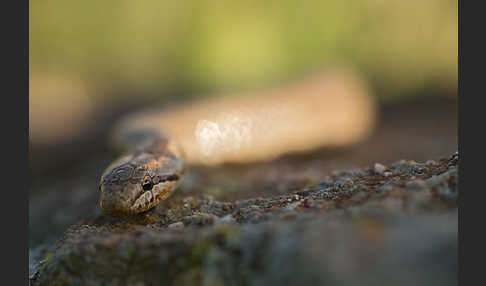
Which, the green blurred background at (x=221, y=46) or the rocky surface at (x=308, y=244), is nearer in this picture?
the rocky surface at (x=308, y=244)

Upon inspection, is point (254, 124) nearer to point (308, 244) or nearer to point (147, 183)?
point (147, 183)

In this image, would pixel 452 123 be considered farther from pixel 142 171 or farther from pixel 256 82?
pixel 142 171

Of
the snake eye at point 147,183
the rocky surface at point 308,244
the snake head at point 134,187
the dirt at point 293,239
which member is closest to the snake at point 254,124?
the snake head at point 134,187

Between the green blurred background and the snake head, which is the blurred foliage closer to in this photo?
the green blurred background

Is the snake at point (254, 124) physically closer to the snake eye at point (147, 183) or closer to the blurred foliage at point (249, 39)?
the snake eye at point (147, 183)

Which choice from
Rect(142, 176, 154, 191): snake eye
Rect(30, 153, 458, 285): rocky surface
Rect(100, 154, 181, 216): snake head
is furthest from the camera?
Rect(142, 176, 154, 191): snake eye

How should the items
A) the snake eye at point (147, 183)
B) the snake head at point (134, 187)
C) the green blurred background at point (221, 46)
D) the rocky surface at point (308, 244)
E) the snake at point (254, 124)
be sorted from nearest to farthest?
the rocky surface at point (308, 244), the snake head at point (134, 187), the snake eye at point (147, 183), the snake at point (254, 124), the green blurred background at point (221, 46)

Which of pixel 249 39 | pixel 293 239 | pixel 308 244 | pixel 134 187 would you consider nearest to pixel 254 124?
pixel 134 187

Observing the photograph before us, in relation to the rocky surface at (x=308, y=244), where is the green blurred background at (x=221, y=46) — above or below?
above

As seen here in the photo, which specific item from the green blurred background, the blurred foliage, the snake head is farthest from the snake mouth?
the blurred foliage
